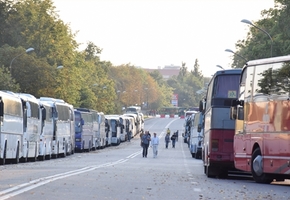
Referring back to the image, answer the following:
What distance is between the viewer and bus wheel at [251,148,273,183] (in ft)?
75.4

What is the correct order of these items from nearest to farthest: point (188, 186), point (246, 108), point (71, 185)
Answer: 1. point (71, 185)
2. point (188, 186)
3. point (246, 108)

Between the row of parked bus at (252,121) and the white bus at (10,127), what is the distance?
10.1m

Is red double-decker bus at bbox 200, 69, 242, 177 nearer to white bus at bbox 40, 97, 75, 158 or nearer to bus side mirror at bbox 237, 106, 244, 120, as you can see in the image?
bus side mirror at bbox 237, 106, 244, 120

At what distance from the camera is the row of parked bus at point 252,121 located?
21562 millimetres

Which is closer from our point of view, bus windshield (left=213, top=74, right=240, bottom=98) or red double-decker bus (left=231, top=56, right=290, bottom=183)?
red double-decker bus (left=231, top=56, right=290, bottom=183)

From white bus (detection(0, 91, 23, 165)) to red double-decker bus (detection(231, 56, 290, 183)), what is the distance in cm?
1366

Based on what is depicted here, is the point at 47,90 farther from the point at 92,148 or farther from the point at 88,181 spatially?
the point at 88,181

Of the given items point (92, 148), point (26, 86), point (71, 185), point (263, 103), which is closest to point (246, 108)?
point (263, 103)

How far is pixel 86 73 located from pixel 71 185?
119 m

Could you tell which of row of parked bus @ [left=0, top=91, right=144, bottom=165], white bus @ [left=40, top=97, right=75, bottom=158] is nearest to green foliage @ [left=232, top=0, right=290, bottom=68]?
row of parked bus @ [left=0, top=91, right=144, bottom=165]

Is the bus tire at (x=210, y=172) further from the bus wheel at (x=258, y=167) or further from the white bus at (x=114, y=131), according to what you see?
the white bus at (x=114, y=131)

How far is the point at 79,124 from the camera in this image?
70250mm

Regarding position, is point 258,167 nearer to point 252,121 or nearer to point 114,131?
point 252,121

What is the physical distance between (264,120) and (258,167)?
1.21 m
